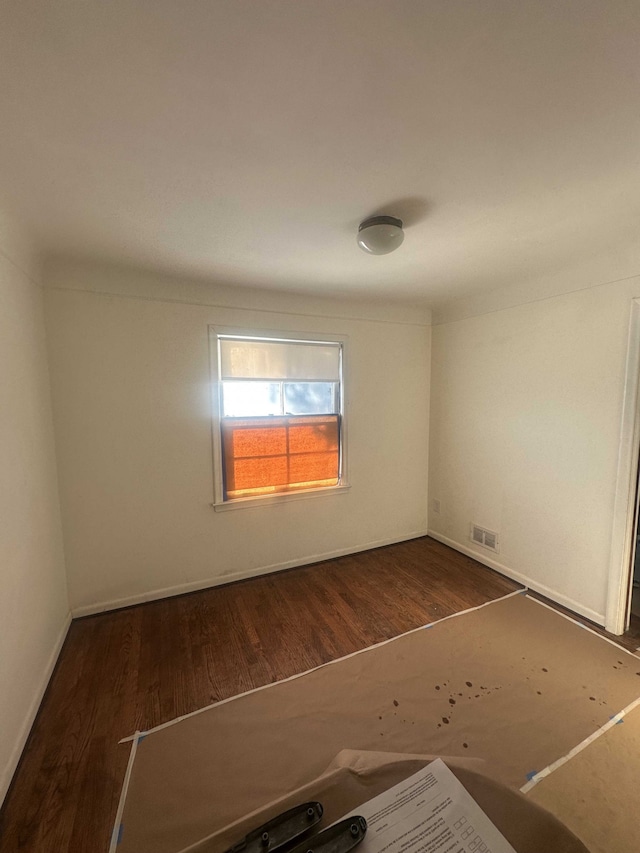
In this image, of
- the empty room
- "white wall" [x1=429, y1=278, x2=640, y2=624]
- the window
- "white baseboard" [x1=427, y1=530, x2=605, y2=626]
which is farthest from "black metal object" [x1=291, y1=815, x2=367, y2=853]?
"white baseboard" [x1=427, y1=530, x2=605, y2=626]

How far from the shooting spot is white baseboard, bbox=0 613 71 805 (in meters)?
1.41

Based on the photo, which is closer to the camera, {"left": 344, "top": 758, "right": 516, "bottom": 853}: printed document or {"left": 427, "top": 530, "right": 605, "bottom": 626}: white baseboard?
{"left": 344, "top": 758, "right": 516, "bottom": 853}: printed document

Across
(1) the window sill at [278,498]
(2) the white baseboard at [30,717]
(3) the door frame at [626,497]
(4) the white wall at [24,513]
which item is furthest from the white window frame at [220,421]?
(3) the door frame at [626,497]

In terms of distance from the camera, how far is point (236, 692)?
1.88m

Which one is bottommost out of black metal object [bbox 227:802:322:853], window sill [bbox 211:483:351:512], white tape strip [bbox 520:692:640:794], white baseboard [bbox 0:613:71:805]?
white tape strip [bbox 520:692:640:794]

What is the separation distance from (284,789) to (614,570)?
7.63 ft

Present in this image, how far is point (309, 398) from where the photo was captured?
315cm

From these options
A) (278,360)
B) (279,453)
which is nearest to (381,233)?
(278,360)

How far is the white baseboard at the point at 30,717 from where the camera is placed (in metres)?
1.41

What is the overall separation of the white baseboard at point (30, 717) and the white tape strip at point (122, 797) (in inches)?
17.4

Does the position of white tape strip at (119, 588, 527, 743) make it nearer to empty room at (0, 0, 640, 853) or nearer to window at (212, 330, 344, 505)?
empty room at (0, 0, 640, 853)

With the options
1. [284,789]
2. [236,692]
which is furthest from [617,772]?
[236,692]

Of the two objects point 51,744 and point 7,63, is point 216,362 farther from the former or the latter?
point 51,744

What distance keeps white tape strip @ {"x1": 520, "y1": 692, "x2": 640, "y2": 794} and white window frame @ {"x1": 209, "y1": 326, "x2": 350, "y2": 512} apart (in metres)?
2.19
